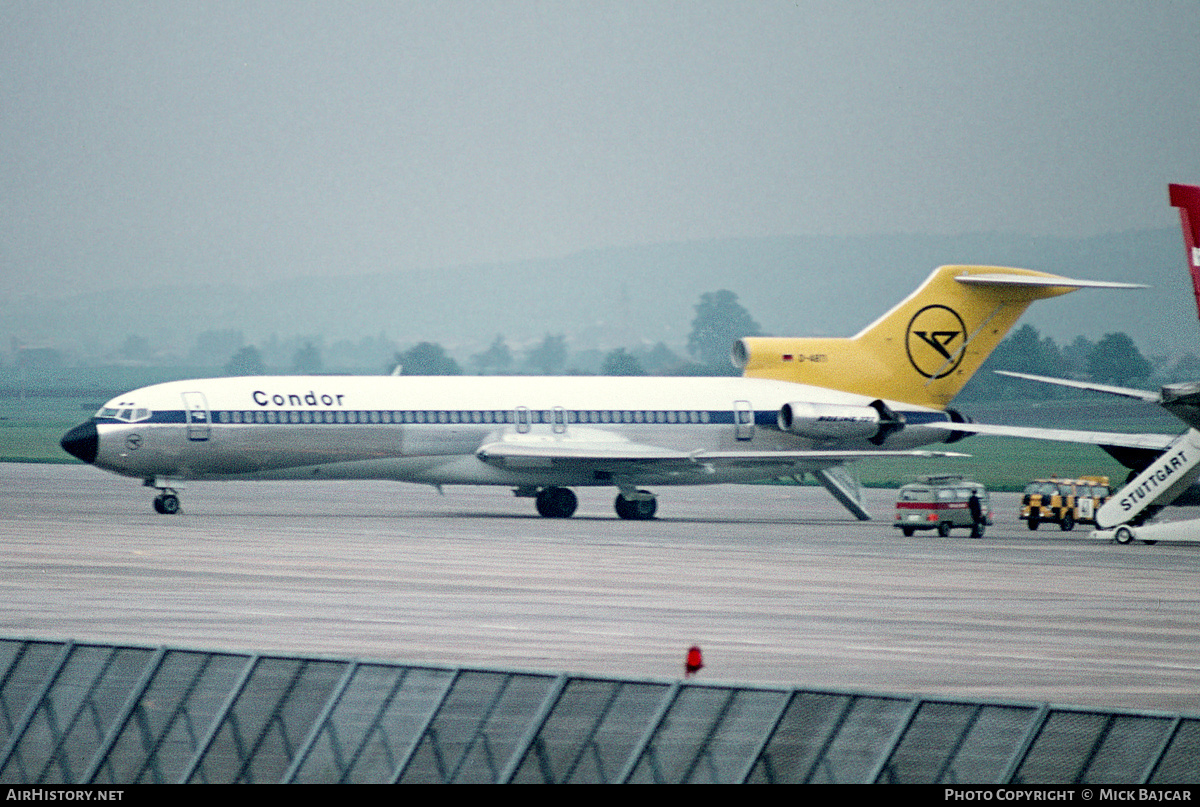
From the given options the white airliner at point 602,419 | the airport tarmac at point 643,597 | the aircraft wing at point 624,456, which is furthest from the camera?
the aircraft wing at point 624,456

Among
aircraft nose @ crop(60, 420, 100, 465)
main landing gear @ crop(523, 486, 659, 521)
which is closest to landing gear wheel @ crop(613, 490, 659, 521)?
main landing gear @ crop(523, 486, 659, 521)

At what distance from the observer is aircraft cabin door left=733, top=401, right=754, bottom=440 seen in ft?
174

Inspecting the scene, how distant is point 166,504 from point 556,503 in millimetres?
11335

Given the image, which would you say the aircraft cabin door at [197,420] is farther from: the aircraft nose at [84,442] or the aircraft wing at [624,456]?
the aircraft wing at [624,456]

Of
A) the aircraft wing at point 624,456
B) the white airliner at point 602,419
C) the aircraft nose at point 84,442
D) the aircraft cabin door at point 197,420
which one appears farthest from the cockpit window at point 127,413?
the aircraft wing at point 624,456

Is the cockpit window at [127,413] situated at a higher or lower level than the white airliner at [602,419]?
lower

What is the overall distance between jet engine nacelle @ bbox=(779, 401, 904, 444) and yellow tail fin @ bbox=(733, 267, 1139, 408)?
5.79 feet

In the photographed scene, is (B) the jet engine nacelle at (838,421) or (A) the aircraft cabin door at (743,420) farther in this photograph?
(A) the aircraft cabin door at (743,420)

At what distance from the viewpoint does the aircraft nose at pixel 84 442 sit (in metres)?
48.0

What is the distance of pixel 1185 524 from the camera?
1802 inches

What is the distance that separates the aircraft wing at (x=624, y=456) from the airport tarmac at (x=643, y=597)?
1895 millimetres

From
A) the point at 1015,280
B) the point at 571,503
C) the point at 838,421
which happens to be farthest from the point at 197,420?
the point at 1015,280

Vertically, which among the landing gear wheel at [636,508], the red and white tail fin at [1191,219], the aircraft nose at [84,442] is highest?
the red and white tail fin at [1191,219]

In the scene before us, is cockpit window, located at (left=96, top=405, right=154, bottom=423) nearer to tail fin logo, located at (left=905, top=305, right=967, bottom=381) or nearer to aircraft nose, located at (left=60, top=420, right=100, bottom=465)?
aircraft nose, located at (left=60, top=420, right=100, bottom=465)
